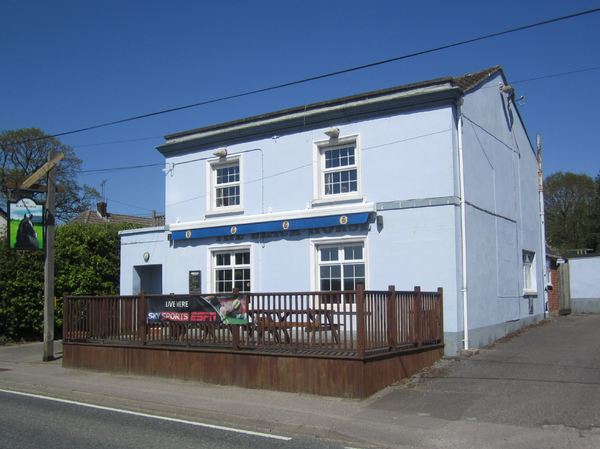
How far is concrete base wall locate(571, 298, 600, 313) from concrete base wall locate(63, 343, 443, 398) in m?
14.1

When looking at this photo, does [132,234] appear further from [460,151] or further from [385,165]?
[460,151]

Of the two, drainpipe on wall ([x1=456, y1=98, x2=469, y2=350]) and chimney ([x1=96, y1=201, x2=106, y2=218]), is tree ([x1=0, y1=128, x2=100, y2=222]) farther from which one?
drainpipe on wall ([x1=456, y1=98, x2=469, y2=350])

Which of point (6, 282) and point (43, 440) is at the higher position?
point (6, 282)

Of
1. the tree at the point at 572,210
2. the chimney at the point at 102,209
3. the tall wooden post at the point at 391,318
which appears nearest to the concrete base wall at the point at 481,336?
the tall wooden post at the point at 391,318

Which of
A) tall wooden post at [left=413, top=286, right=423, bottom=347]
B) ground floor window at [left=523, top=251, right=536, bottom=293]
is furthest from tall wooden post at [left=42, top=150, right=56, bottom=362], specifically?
ground floor window at [left=523, top=251, right=536, bottom=293]

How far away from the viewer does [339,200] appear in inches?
616

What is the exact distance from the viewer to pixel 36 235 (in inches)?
640

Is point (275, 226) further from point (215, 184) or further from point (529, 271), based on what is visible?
point (529, 271)

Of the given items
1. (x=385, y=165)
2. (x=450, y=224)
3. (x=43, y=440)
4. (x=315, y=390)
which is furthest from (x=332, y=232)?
(x=43, y=440)

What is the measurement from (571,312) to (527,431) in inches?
723

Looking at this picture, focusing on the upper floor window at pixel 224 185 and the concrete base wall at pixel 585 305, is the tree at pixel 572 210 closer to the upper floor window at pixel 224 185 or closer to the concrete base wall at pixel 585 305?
the concrete base wall at pixel 585 305

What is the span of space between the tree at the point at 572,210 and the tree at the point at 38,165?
42300 mm

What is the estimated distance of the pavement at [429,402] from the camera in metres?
8.09

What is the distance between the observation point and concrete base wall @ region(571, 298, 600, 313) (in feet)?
81.0
